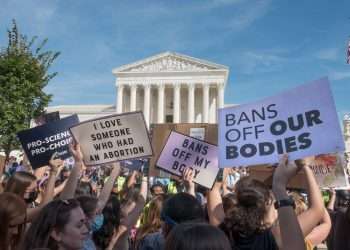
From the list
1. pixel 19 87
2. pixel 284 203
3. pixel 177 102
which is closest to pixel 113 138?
pixel 284 203

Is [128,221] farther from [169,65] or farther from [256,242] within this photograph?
[169,65]

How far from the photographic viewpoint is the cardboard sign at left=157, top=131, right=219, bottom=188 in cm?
495

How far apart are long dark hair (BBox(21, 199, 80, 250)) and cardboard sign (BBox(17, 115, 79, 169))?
3246mm

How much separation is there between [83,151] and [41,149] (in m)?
0.83

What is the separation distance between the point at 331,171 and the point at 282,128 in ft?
6.94

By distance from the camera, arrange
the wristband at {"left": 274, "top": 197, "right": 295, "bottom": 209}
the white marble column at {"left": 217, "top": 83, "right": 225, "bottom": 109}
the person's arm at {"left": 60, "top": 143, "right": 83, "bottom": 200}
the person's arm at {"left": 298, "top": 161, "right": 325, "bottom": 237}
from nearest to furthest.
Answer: the wristband at {"left": 274, "top": 197, "right": 295, "bottom": 209} < the person's arm at {"left": 298, "top": 161, "right": 325, "bottom": 237} < the person's arm at {"left": 60, "top": 143, "right": 83, "bottom": 200} < the white marble column at {"left": 217, "top": 83, "right": 225, "bottom": 109}

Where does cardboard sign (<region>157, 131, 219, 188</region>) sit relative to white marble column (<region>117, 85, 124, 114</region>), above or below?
below

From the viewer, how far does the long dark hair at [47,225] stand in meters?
2.24

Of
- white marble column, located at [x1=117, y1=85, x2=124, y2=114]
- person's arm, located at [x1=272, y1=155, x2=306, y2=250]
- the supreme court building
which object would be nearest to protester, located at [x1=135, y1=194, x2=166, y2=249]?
person's arm, located at [x1=272, y1=155, x2=306, y2=250]

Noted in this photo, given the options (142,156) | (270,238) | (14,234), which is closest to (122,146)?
(142,156)

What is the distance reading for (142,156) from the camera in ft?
16.8

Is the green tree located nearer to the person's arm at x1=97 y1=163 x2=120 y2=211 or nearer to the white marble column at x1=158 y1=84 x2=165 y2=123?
the person's arm at x1=97 y1=163 x2=120 y2=211

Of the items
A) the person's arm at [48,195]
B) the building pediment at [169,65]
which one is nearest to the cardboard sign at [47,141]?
the person's arm at [48,195]

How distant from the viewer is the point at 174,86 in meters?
62.1
